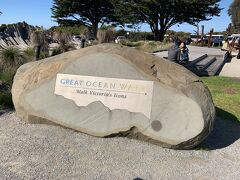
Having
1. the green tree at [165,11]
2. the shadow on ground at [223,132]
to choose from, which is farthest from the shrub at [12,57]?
the green tree at [165,11]

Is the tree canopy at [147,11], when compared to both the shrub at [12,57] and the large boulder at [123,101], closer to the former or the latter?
the shrub at [12,57]

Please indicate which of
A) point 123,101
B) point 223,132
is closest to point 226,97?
point 223,132

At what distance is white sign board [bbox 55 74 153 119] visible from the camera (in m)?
5.88

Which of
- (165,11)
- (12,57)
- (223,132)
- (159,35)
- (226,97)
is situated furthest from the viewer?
(159,35)

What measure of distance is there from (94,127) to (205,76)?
946cm

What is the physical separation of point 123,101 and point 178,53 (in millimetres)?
7532

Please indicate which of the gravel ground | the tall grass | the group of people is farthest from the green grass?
the tall grass

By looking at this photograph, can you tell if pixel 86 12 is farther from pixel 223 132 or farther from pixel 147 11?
pixel 223 132

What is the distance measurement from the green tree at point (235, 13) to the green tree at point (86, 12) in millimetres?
43029

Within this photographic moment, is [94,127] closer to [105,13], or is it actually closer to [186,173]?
[186,173]

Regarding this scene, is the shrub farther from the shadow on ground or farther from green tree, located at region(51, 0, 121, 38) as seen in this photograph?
green tree, located at region(51, 0, 121, 38)

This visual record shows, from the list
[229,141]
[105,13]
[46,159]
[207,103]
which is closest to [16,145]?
[46,159]

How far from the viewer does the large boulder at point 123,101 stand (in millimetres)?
5723

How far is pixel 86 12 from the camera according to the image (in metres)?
57.6
